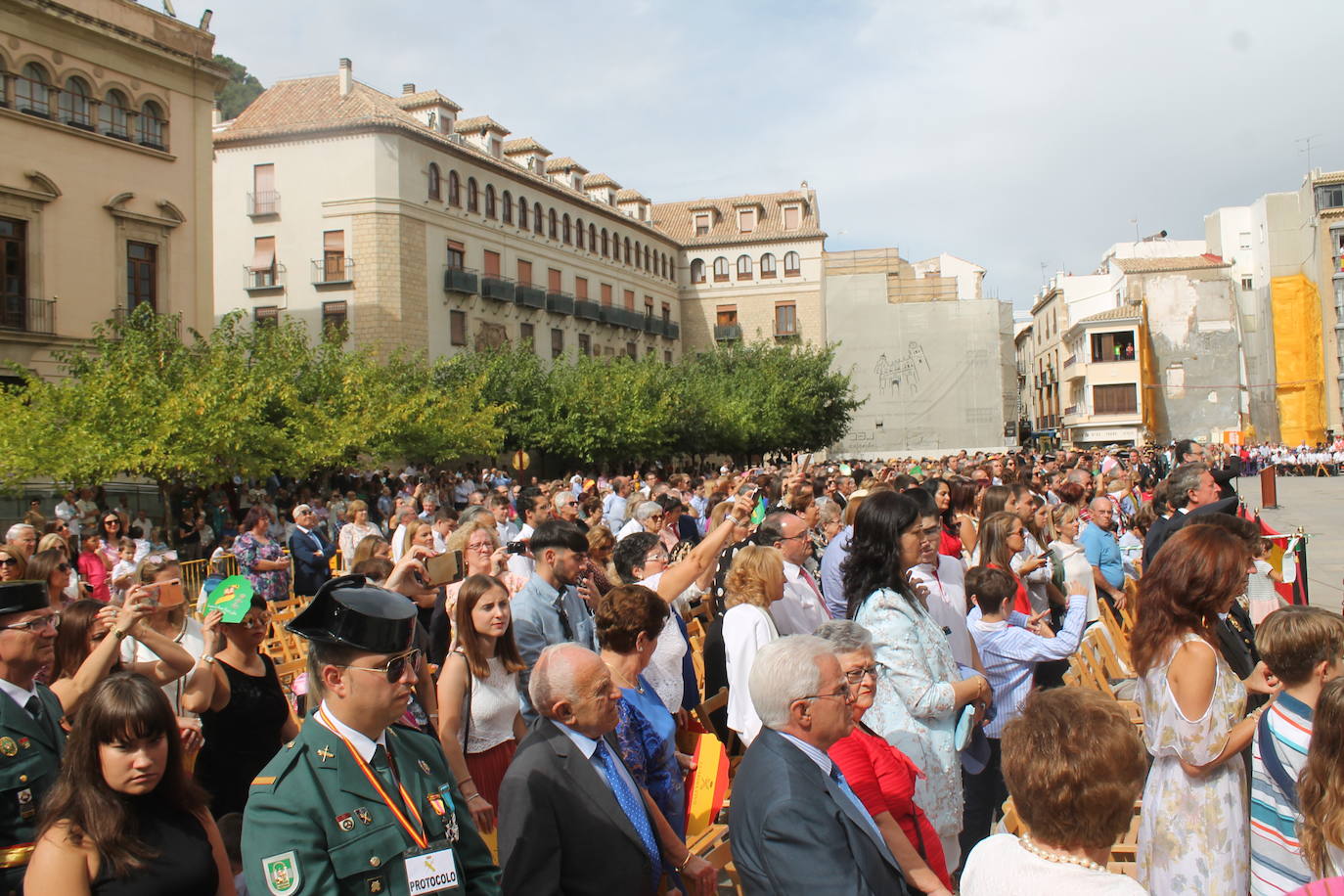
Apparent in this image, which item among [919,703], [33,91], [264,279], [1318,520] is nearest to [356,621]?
[919,703]

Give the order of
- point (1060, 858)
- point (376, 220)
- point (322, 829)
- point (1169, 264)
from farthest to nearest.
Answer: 1. point (1169, 264)
2. point (376, 220)
3. point (322, 829)
4. point (1060, 858)

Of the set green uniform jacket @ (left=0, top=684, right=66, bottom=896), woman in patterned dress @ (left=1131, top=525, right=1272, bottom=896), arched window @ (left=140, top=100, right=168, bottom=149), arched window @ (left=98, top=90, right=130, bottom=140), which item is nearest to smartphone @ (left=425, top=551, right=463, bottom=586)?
green uniform jacket @ (left=0, top=684, right=66, bottom=896)

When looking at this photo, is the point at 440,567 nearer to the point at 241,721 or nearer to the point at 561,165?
the point at 241,721

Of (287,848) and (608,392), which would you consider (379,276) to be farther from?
(287,848)

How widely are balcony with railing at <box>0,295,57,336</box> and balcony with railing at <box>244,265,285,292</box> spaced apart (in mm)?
13331

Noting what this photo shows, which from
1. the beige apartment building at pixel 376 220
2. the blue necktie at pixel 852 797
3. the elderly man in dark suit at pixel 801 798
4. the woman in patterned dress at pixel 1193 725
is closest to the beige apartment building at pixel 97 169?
the beige apartment building at pixel 376 220

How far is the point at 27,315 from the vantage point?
70.1 ft

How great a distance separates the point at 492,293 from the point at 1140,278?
130 ft

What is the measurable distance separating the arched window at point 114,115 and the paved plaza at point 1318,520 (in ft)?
79.2

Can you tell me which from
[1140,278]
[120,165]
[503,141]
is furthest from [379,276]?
[1140,278]

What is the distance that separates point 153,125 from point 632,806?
2579cm

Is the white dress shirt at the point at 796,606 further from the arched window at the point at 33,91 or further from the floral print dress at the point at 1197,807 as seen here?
the arched window at the point at 33,91

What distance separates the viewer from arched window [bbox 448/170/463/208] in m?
36.6

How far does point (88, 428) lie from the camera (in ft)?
52.3
